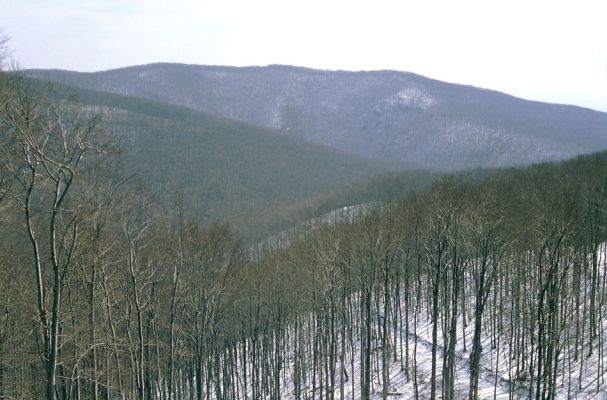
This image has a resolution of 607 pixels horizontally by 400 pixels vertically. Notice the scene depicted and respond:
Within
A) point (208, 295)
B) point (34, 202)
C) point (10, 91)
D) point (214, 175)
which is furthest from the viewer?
point (214, 175)

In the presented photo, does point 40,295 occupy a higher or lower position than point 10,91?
lower

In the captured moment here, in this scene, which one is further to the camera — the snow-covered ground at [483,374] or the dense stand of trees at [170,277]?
the snow-covered ground at [483,374]

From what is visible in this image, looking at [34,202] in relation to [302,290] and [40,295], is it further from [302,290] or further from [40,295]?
[302,290]

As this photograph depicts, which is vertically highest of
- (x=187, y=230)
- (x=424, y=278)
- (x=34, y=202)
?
(x=34, y=202)

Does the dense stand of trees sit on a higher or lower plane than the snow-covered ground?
Result: higher

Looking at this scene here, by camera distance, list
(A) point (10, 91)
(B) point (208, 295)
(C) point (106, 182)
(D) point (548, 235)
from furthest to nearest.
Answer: (B) point (208, 295)
(D) point (548, 235)
(C) point (106, 182)
(A) point (10, 91)

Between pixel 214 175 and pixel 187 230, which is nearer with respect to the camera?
pixel 187 230

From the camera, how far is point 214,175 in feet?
598

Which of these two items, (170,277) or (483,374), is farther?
(483,374)

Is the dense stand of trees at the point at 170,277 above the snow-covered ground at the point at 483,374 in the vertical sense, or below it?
above

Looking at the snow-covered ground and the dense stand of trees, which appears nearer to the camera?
the dense stand of trees

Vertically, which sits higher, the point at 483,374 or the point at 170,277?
the point at 170,277

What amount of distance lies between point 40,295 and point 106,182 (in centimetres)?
616

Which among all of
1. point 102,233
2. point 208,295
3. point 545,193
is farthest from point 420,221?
point 102,233
